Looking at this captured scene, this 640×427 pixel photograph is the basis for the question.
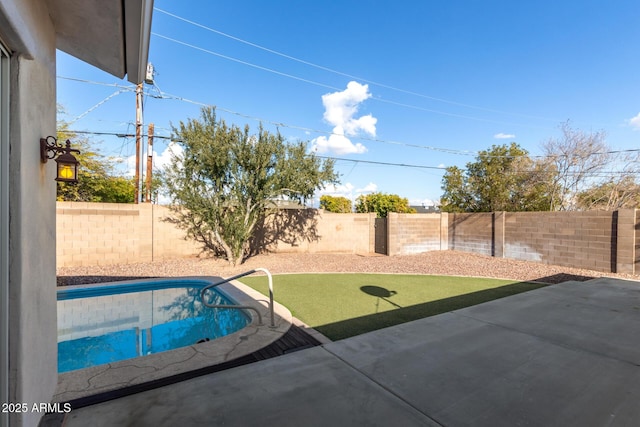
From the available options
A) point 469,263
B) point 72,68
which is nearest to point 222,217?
point 72,68

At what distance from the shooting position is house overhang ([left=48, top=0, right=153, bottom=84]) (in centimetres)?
224

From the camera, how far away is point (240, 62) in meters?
11.6

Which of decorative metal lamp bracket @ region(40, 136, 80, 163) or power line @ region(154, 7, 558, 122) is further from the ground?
power line @ region(154, 7, 558, 122)

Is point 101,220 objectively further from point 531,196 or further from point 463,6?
point 531,196

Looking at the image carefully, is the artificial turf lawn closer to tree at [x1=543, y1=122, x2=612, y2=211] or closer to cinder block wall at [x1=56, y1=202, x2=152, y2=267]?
cinder block wall at [x1=56, y1=202, x2=152, y2=267]

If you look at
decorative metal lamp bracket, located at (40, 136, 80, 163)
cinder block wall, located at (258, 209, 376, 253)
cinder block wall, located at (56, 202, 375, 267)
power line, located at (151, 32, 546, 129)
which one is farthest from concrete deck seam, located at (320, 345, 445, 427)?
power line, located at (151, 32, 546, 129)

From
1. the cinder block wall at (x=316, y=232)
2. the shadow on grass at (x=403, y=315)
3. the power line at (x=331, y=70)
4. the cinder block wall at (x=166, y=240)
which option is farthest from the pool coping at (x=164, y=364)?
the power line at (x=331, y=70)

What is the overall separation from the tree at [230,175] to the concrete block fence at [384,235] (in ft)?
5.37

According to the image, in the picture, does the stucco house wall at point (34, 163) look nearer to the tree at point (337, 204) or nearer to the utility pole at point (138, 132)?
the utility pole at point (138, 132)

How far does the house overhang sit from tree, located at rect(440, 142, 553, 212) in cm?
1531

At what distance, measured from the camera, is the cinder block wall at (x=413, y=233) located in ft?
40.3

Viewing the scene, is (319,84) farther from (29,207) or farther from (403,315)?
(29,207)

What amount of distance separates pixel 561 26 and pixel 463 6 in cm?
318

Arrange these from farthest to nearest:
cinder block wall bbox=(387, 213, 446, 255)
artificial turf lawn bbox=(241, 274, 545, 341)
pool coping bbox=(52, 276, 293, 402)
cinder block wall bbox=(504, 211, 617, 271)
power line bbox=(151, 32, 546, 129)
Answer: cinder block wall bbox=(387, 213, 446, 255) → power line bbox=(151, 32, 546, 129) → cinder block wall bbox=(504, 211, 617, 271) → artificial turf lawn bbox=(241, 274, 545, 341) → pool coping bbox=(52, 276, 293, 402)
